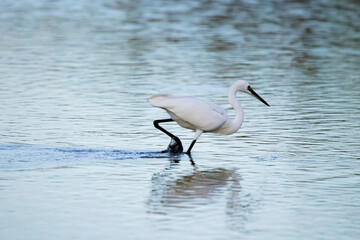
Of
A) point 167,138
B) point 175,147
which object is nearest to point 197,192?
point 175,147

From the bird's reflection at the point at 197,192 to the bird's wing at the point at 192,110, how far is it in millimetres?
690

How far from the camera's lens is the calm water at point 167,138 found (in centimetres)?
798

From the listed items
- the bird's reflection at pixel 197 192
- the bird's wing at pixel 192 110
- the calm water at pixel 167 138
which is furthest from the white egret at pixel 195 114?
the bird's reflection at pixel 197 192

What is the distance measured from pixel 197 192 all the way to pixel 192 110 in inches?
80.2

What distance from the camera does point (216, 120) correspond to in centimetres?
1104

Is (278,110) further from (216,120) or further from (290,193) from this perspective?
(290,193)

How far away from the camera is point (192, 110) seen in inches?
429

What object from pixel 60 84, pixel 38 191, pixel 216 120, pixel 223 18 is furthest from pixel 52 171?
pixel 223 18

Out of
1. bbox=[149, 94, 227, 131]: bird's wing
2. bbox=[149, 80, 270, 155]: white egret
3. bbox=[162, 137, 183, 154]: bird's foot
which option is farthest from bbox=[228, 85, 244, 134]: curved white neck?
bbox=[162, 137, 183, 154]: bird's foot

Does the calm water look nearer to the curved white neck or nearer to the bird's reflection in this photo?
the bird's reflection

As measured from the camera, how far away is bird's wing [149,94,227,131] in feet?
35.6

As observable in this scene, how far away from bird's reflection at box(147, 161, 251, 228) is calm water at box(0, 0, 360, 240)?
2cm

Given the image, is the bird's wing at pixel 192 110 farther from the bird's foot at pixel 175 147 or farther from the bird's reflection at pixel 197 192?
the bird's reflection at pixel 197 192

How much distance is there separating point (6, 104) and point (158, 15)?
17.1 meters
